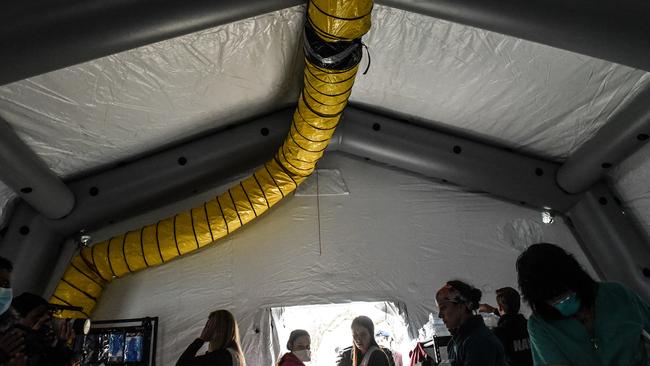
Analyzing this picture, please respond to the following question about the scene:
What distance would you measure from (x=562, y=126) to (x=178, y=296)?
106 inches

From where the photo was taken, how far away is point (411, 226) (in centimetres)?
341

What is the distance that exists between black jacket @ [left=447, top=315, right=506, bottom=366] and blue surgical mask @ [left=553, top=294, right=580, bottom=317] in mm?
438

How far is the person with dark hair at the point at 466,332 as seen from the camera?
1525mm

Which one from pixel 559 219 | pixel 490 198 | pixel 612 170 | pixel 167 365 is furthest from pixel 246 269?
pixel 612 170

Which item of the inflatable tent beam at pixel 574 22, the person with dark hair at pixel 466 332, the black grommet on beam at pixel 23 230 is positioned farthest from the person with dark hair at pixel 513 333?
the black grommet on beam at pixel 23 230

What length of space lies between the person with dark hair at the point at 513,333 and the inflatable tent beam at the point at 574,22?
3.67 ft

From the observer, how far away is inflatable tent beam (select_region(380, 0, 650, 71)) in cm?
179

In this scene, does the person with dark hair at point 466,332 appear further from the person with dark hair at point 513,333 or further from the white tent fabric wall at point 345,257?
the white tent fabric wall at point 345,257

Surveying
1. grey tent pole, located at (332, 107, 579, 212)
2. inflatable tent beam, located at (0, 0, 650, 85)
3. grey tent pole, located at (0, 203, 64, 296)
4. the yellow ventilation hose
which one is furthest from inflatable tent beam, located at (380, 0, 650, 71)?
grey tent pole, located at (0, 203, 64, 296)

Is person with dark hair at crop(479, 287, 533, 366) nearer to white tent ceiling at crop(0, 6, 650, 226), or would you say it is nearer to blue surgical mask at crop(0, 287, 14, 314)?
white tent ceiling at crop(0, 6, 650, 226)

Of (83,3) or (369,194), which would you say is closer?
(83,3)

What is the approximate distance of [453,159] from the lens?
3340 mm

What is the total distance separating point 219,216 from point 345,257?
884 mm

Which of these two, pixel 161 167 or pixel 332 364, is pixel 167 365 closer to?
pixel 332 364
